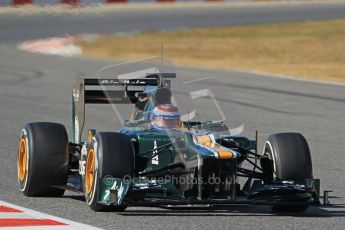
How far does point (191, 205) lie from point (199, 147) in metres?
0.70

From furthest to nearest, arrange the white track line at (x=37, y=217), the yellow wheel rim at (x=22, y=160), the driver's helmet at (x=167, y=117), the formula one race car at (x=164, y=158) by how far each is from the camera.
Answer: the yellow wheel rim at (x=22, y=160) < the driver's helmet at (x=167, y=117) < the formula one race car at (x=164, y=158) < the white track line at (x=37, y=217)

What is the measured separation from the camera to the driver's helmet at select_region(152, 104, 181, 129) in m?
9.68

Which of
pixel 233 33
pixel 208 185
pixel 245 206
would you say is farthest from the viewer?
pixel 233 33

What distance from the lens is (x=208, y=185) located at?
29.1 ft

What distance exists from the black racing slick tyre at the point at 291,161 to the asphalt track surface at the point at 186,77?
0.28 m

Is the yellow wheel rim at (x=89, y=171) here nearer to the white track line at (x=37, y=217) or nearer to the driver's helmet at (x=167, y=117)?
the white track line at (x=37, y=217)

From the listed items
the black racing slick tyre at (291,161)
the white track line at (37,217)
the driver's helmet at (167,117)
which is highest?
the driver's helmet at (167,117)

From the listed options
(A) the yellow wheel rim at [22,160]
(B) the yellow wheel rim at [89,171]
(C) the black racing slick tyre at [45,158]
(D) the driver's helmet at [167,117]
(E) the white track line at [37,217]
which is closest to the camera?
(E) the white track line at [37,217]

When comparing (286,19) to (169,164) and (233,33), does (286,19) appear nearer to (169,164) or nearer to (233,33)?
(233,33)

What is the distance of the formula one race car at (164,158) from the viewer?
29.1 feet

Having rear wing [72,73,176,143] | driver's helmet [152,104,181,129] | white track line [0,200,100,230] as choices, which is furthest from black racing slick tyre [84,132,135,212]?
rear wing [72,73,176,143]

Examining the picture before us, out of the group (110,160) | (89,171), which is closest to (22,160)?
(89,171)

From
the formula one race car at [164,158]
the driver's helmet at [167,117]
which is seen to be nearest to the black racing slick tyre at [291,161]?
the formula one race car at [164,158]

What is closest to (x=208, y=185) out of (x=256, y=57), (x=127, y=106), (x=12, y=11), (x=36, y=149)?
(x=36, y=149)
